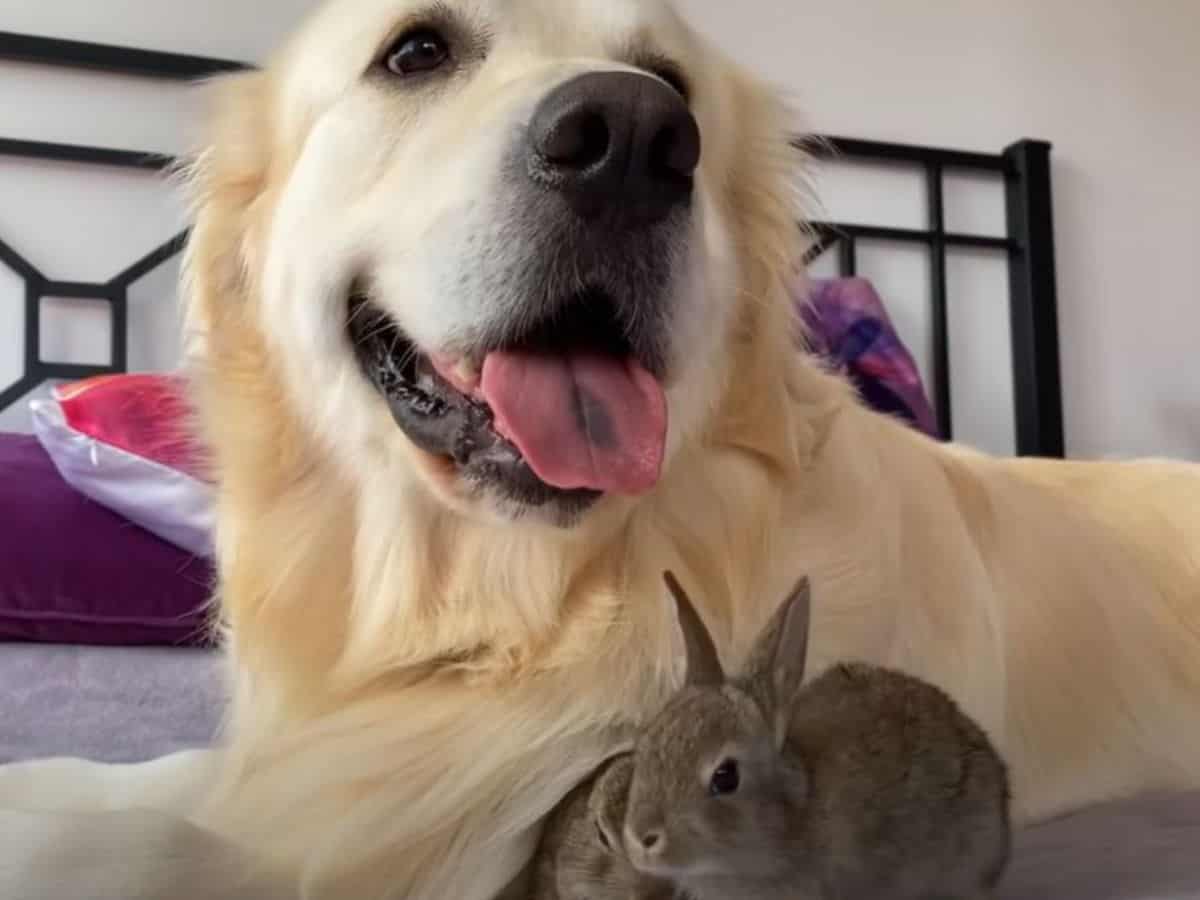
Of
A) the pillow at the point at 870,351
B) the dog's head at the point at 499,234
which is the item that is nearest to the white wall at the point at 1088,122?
the pillow at the point at 870,351

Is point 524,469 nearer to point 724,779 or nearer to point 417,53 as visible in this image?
point 724,779

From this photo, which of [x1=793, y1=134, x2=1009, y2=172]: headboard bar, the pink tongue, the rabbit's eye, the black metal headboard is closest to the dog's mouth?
the pink tongue

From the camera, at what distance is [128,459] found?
6.32 feet

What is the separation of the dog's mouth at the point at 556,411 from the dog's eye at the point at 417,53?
0.30 m

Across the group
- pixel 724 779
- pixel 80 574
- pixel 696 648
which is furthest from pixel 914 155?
pixel 724 779

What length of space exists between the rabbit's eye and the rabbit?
0.07 metres

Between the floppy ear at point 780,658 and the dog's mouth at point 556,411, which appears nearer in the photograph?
the floppy ear at point 780,658

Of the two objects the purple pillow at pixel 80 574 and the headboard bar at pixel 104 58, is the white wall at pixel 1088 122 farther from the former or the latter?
the purple pillow at pixel 80 574

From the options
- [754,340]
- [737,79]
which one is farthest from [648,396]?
[737,79]

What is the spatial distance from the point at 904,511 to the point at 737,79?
0.46 metres

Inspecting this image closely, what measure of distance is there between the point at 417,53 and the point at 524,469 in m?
0.45

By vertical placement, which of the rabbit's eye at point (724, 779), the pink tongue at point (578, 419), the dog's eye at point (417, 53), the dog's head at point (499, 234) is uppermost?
the dog's eye at point (417, 53)

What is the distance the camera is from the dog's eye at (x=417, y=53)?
47.2 inches

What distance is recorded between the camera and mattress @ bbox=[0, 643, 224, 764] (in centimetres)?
154
